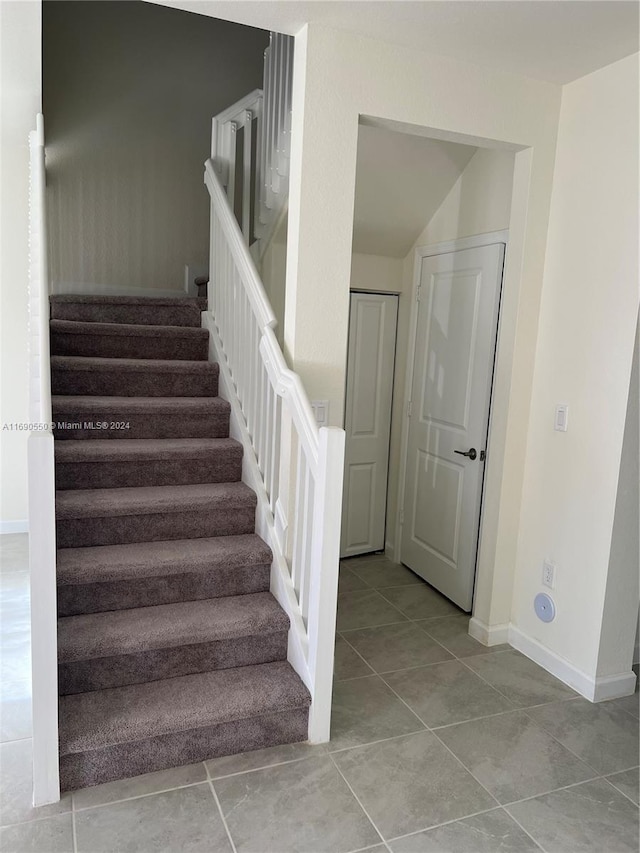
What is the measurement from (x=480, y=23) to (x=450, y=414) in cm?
196

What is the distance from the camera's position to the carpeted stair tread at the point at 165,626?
2.27 meters

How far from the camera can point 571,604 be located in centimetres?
282

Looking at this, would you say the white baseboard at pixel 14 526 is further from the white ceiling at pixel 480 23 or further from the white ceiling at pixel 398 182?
the white ceiling at pixel 480 23

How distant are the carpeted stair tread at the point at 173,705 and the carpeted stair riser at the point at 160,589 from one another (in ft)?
1.04

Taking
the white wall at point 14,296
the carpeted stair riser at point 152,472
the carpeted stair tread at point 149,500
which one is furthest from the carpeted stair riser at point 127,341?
the carpeted stair tread at point 149,500

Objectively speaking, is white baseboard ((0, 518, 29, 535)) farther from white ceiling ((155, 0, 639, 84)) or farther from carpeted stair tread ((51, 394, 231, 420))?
white ceiling ((155, 0, 639, 84))

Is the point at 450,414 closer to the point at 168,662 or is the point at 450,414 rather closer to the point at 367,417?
the point at 367,417

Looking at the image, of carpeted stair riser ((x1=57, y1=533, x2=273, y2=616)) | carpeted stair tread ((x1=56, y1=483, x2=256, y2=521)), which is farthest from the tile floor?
carpeted stair tread ((x1=56, y1=483, x2=256, y2=521))

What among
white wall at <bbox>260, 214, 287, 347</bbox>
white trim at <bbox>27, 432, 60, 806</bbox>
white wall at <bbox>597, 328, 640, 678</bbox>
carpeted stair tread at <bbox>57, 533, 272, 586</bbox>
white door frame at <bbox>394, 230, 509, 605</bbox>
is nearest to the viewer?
white trim at <bbox>27, 432, 60, 806</bbox>

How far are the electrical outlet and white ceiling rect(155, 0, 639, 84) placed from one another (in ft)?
7.10

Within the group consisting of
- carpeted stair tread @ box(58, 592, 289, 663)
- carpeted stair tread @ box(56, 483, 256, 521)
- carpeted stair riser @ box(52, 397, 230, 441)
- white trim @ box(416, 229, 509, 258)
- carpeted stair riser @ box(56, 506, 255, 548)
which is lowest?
carpeted stair tread @ box(58, 592, 289, 663)

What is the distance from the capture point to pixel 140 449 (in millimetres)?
A: 2936

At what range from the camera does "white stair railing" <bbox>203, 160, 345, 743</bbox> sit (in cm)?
223

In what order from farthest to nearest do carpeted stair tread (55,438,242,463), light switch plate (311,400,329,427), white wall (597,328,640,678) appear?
1. carpeted stair tread (55,438,242,463)
2. light switch plate (311,400,329,427)
3. white wall (597,328,640,678)
